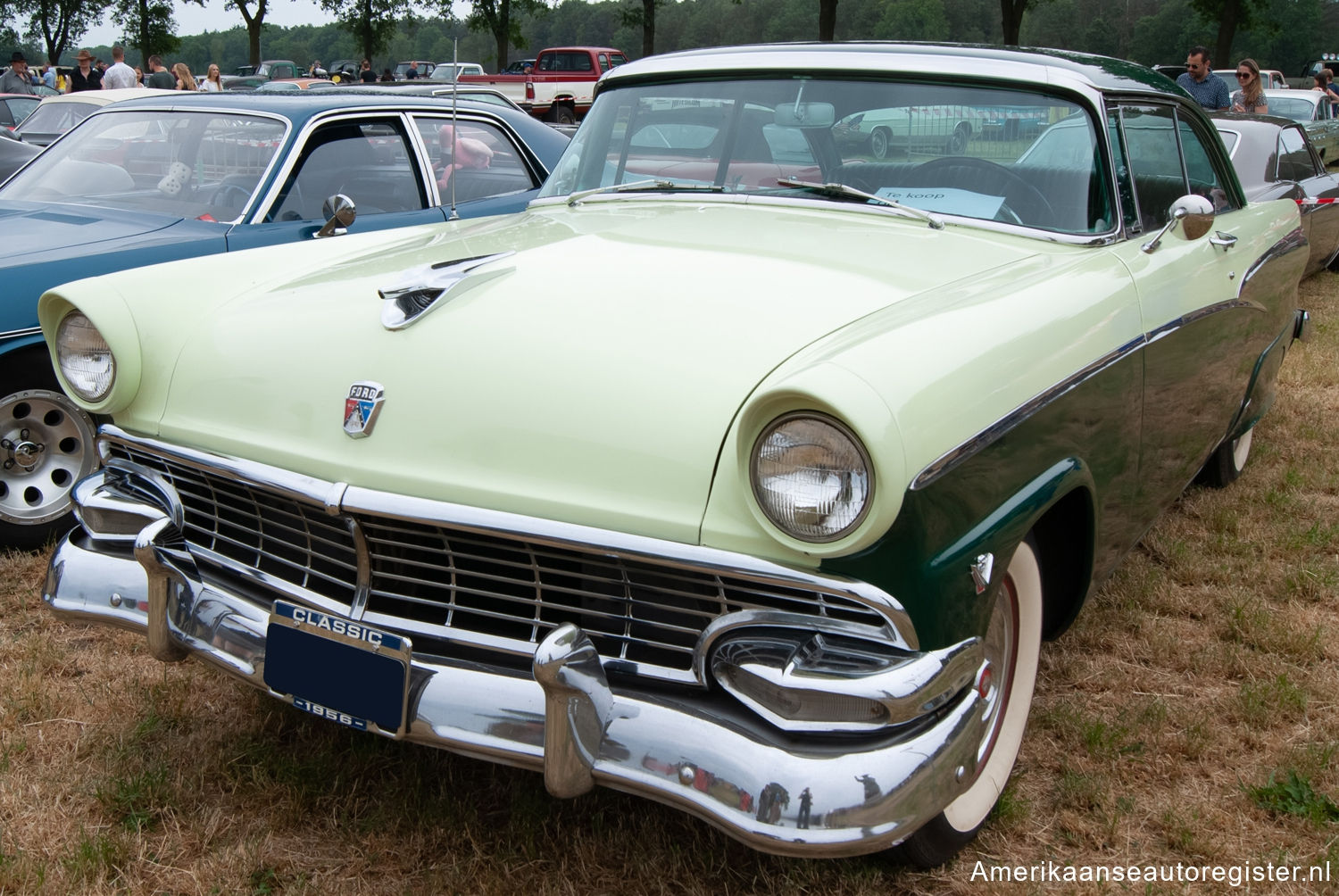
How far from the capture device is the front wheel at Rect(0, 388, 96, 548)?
358cm

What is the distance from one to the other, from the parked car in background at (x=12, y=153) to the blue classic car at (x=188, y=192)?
2913mm

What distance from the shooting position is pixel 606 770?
5.84 feet

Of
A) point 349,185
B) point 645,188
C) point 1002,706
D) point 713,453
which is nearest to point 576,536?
point 713,453

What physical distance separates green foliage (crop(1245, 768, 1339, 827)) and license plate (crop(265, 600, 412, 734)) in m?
1.77

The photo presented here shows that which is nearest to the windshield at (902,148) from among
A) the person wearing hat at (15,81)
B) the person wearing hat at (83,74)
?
the person wearing hat at (15,81)

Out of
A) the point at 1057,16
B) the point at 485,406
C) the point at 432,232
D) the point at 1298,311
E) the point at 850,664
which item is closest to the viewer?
the point at 850,664

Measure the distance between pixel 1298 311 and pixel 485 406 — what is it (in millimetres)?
3789

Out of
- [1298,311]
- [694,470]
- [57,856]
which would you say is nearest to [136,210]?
[57,856]

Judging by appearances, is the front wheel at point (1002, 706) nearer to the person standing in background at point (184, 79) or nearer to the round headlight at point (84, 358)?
the round headlight at point (84, 358)

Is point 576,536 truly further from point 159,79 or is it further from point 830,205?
point 159,79

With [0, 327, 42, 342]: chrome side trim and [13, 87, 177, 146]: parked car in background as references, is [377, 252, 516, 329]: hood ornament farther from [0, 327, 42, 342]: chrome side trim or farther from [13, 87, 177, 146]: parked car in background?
[13, 87, 177, 146]: parked car in background

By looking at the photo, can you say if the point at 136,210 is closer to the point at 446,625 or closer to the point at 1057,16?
the point at 446,625

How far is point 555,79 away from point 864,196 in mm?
26656

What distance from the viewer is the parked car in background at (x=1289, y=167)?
638 centimetres
